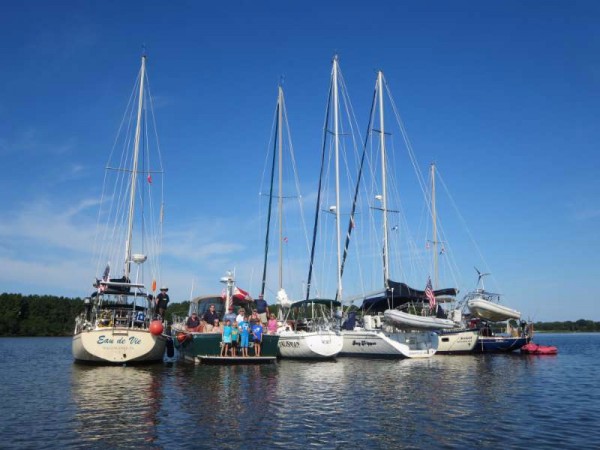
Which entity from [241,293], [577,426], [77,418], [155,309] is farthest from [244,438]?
[241,293]

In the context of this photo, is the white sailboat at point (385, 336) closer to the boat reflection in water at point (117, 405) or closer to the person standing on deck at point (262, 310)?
the person standing on deck at point (262, 310)

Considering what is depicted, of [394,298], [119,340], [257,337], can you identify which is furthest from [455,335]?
[119,340]

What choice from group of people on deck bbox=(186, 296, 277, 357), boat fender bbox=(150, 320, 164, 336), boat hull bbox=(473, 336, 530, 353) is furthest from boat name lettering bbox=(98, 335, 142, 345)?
boat hull bbox=(473, 336, 530, 353)

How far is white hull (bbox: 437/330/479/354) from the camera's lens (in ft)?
122

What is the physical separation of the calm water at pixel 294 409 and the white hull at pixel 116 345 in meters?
0.86

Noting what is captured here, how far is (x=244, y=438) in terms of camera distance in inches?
427

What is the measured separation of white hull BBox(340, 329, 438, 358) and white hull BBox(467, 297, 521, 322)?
6103 mm

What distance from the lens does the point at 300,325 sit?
112 feet

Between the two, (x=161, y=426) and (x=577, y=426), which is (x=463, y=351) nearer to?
(x=577, y=426)

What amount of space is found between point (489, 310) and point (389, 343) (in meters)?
11.1

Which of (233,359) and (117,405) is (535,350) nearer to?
(233,359)

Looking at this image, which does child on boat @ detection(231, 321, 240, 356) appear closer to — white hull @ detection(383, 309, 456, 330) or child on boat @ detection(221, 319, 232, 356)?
child on boat @ detection(221, 319, 232, 356)

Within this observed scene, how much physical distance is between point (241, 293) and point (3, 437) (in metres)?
21.8

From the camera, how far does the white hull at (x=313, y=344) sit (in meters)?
28.7
